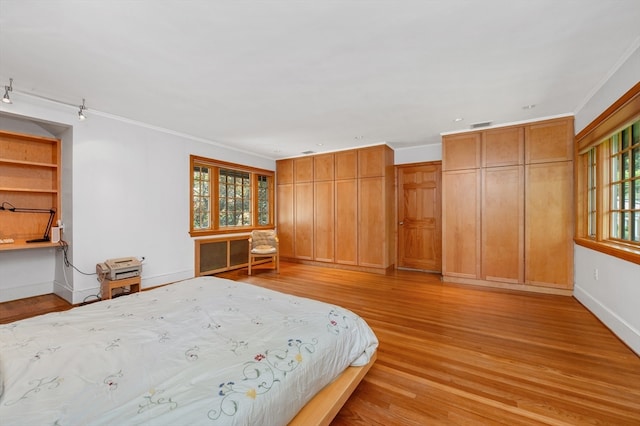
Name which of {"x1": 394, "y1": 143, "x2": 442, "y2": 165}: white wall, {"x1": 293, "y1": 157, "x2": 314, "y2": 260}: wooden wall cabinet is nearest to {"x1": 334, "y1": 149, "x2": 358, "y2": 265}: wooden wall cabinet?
{"x1": 293, "y1": 157, "x2": 314, "y2": 260}: wooden wall cabinet

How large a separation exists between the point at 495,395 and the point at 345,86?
2.93 meters

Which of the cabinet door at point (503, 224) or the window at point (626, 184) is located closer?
the window at point (626, 184)

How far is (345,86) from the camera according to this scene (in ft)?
9.63

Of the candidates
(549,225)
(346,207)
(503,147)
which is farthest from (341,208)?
(549,225)

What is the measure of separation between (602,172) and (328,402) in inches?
160

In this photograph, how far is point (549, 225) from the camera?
3.96 meters

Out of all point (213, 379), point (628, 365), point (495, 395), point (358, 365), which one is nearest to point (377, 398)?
point (358, 365)

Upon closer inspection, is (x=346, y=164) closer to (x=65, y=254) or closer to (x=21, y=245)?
(x=65, y=254)

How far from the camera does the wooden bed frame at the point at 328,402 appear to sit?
128 cm

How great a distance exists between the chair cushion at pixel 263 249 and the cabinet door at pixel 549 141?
14.7ft

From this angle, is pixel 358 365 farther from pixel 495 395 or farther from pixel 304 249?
pixel 304 249

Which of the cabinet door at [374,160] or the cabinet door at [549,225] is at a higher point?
the cabinet door at [374,160]

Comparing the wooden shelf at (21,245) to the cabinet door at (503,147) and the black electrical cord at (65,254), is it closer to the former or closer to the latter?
the black electrical cord at (65,254)

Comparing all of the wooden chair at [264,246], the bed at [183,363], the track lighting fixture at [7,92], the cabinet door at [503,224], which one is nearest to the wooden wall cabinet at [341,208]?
the wooden chair at [264,246]
